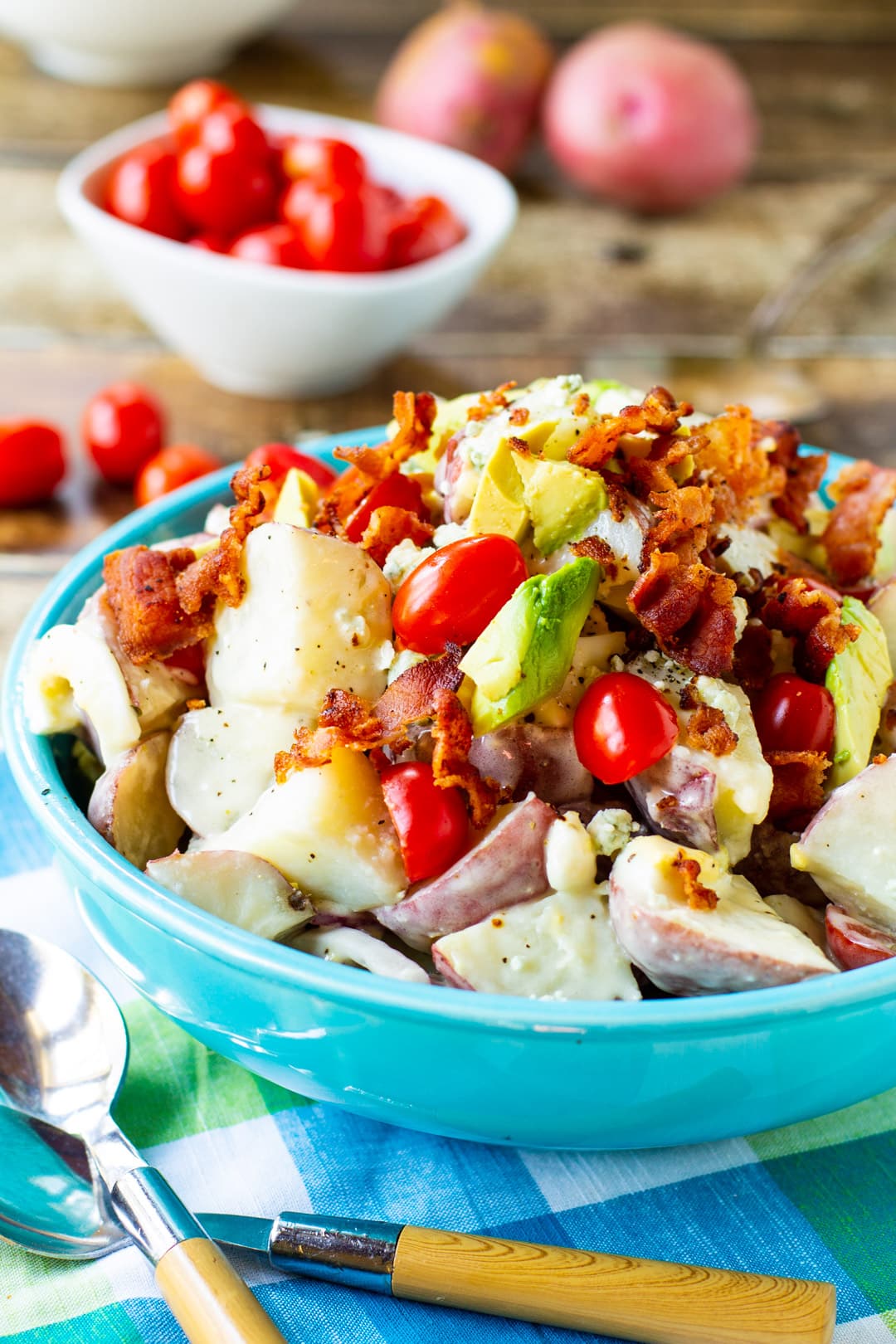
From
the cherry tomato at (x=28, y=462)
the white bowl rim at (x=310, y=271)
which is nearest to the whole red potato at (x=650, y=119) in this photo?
the white bowl rim at (x=310, y=271)

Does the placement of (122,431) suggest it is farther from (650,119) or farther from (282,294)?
(650,119)

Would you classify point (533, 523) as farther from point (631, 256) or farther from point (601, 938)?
point (631, 256)

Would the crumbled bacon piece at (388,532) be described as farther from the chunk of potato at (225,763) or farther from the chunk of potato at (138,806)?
the chunk of potato at (138,806)

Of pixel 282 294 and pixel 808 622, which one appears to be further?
pixel 282 294

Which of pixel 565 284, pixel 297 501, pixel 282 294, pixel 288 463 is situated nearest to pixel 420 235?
pixel 282 294

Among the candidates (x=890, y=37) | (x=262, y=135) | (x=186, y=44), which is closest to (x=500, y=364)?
(x=262, y=135)

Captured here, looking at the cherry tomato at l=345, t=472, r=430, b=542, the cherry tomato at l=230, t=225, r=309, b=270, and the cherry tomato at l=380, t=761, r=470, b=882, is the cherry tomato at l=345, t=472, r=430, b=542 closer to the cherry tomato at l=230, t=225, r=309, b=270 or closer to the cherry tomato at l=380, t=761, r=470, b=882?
the cherry tomato at l=380, t=761, r=470, b=882
